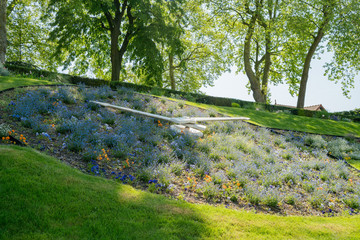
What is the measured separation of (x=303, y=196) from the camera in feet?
18.6

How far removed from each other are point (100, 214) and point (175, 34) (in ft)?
53.5

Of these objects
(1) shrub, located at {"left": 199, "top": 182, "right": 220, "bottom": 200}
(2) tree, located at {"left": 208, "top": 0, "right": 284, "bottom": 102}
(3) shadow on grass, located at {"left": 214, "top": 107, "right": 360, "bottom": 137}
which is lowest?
(1) shrub, located at {"left": 199, "top": 182, "right": 220, "bottom": 200}

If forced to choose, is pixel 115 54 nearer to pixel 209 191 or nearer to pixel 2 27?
pixel 2 27

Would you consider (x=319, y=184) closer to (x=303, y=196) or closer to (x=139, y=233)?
(x=303, y=196)

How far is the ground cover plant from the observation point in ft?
16.1

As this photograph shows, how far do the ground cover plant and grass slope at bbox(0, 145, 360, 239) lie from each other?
2.03ft

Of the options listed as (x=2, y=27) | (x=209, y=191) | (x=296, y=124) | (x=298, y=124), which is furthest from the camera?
(x=2, y=27)

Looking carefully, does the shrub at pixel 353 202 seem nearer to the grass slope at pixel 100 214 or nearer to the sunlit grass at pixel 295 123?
the grass slope at pixel 100 214

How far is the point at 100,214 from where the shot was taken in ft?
10.8

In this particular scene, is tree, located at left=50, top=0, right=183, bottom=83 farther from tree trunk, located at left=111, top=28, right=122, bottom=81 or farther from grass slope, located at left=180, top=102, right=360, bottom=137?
grass slope, located at left=180, top=102, right=360, bottom=137

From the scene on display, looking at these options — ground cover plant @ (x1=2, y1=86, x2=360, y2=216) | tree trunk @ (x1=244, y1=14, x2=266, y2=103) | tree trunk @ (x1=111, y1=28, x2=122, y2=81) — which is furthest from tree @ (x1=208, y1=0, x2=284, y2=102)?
ground cover plant @ (x1=2, y1=86, x2=360, y2=216)

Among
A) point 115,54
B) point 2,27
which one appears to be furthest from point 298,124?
point 2,27

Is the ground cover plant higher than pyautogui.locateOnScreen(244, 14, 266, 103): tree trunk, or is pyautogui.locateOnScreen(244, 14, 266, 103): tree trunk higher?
pyautogui.locateOnScreen(244, 14, 266, 103): tree trunk

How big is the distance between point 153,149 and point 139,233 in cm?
309
